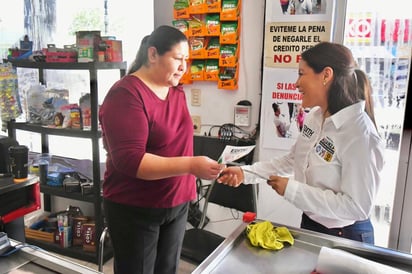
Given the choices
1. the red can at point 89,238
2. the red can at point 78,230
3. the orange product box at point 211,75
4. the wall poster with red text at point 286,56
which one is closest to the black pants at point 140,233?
the wall poster with red text at point 286,56

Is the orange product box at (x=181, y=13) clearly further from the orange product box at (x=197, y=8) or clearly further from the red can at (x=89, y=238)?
the red can at (x=89, y=238)

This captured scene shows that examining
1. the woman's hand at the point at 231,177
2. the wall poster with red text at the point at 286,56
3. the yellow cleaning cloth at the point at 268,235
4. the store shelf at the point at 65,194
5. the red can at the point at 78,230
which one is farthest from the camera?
the red can at the point at 78,230

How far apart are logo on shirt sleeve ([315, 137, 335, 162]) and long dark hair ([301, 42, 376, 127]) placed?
14cm

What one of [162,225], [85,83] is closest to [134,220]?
[162,225]

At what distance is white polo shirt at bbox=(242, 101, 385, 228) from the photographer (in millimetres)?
1258

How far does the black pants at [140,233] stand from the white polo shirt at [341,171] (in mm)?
532

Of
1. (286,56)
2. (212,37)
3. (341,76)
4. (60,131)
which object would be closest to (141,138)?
(341,76)

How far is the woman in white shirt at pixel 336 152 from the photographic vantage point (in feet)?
4.15

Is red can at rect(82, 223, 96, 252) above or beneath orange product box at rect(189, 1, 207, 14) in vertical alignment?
beneath

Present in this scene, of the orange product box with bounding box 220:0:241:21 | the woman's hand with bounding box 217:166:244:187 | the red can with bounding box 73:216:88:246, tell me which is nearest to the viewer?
the woman's hand with bounding box 217:166:244:187

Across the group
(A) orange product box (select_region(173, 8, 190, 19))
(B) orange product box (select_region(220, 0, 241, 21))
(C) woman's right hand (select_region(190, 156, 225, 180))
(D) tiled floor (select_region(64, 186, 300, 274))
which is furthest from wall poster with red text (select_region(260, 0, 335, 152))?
(C) woman's right hand (select_region(190, 156, 225, 180))

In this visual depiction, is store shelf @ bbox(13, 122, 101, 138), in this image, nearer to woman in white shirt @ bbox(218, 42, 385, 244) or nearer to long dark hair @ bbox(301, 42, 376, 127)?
woman in white shirt @ bbox(218, 42, 385, 244)

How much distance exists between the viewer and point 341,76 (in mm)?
1418

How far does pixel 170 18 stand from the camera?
9.18 feet
